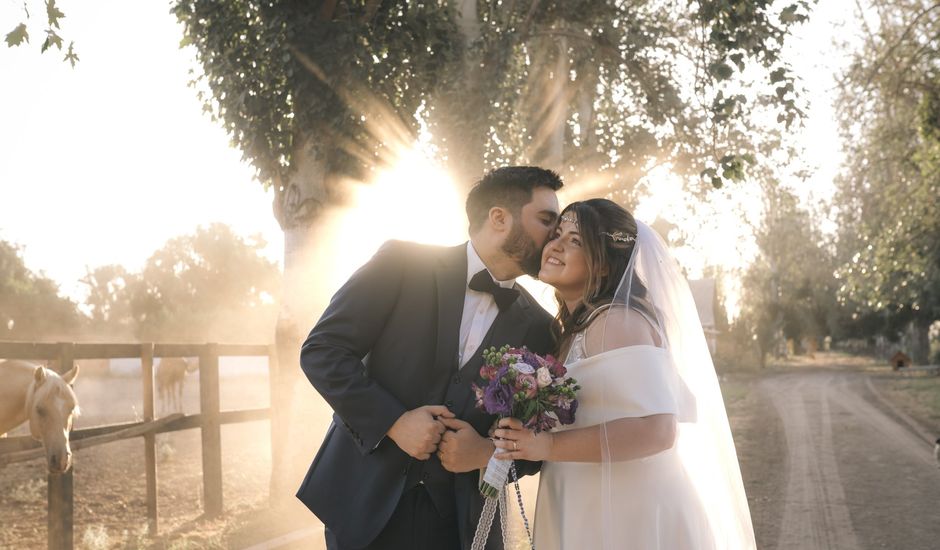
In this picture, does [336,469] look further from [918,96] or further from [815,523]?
[918,96]

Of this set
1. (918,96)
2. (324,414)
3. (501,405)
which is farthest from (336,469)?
(918,96)

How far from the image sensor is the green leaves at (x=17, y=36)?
4332 mm

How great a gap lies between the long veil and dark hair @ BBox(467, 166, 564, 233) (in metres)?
0.53

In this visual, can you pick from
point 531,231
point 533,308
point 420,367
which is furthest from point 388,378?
point 531,231

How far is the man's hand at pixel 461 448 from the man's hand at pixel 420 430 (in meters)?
0.03

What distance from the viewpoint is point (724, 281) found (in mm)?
59594

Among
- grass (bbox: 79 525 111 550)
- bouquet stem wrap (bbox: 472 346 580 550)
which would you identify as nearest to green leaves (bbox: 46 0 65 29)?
bouquet stem wrap (bbox: 472 346 580 550)

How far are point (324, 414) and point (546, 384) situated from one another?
651 centimetres

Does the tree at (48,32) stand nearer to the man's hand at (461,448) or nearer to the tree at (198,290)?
the man's hand at (461,448)

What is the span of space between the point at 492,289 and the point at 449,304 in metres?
0.19

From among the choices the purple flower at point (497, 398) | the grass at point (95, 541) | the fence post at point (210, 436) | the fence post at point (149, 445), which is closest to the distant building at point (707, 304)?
the fence post at point (210, 436)

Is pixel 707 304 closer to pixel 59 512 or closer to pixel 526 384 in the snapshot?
pixel 59 512

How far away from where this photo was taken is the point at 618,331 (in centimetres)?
321

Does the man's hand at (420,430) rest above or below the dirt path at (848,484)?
above
